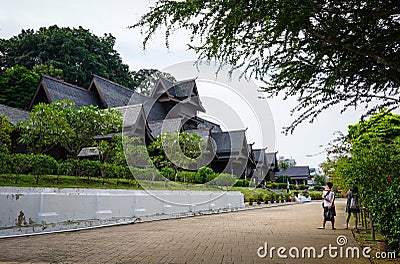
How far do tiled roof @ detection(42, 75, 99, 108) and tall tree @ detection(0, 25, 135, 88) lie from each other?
52.3 ft

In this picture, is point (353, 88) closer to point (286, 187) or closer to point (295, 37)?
point (295, 37)

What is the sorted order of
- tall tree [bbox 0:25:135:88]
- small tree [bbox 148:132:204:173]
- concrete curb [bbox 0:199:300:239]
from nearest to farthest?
concrete curb [bbox 0:199:300:239] → small tree [bbox 148:132:204:173] → tall tree [bbox 0:25:135:88]

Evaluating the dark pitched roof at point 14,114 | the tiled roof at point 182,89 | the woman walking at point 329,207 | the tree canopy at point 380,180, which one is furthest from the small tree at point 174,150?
the tiled roof at point 182,89

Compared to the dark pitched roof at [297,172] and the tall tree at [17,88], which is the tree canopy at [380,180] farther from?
the dark pitched roof at [297,172]

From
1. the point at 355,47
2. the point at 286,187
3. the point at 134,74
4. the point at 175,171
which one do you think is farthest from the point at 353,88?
the point at 134,74

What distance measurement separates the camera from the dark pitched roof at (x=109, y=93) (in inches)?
1314

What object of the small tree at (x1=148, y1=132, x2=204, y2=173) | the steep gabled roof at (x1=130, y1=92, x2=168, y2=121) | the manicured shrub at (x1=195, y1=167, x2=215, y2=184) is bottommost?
the manicured shrub at (x1=195, y1=167, x2=215, y2=184)

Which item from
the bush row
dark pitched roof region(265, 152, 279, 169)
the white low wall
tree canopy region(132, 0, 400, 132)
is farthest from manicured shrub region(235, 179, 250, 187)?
tree canopy region(132, 0, 400, 132)

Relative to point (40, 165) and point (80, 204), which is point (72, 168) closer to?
point (40, 165)

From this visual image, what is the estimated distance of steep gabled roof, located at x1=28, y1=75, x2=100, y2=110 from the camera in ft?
94.6

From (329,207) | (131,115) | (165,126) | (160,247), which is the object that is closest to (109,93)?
(165,126)

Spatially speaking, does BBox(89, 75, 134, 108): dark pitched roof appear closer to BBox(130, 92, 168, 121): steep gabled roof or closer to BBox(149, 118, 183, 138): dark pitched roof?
BBox(130, 92, 168, 121): steep gabled roof

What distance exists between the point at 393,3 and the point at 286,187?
46.2 meters

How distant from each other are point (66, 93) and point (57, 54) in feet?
72.3
